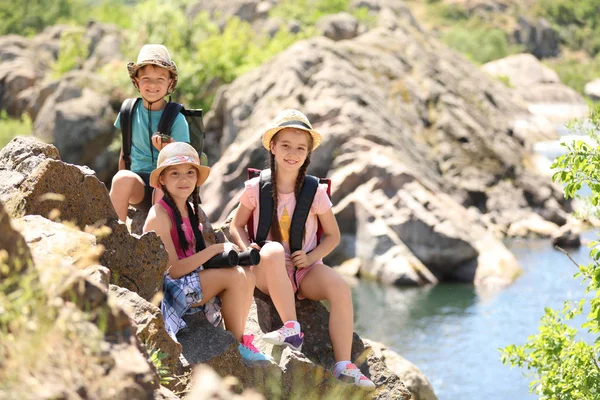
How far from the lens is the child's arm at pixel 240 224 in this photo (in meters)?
6.64

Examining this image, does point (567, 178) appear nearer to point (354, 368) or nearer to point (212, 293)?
point (354, 368)

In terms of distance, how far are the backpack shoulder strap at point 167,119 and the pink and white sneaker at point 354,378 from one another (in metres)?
2.44

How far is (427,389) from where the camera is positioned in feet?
34.7

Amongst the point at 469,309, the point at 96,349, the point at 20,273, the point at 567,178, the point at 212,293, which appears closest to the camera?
the point at 96,349

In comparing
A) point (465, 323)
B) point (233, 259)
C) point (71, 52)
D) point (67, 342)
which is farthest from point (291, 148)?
point (71, 52)

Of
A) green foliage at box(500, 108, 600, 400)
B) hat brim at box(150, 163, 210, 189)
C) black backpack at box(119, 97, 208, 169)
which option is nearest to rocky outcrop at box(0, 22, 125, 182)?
black backpack at box(119, 97, 208, 169)

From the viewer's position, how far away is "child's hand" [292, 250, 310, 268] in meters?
6.51

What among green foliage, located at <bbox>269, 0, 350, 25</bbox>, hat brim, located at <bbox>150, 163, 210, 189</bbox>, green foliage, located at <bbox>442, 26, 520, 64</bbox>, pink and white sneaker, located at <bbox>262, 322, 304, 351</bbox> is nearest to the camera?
pink and white sneaker, located at <bbox>262, 322, 304, 351</bbox>

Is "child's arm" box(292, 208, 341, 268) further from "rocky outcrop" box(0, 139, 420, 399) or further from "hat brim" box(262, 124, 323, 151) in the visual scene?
"hat brim" box(262, 124, 323, 151)

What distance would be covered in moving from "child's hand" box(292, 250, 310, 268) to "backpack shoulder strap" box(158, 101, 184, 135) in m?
1.58

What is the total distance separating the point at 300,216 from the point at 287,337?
1003mm

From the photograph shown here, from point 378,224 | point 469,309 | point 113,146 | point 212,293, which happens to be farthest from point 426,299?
point 212,293

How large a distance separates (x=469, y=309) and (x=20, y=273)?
706 inches

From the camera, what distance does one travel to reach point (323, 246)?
664 centimetres
